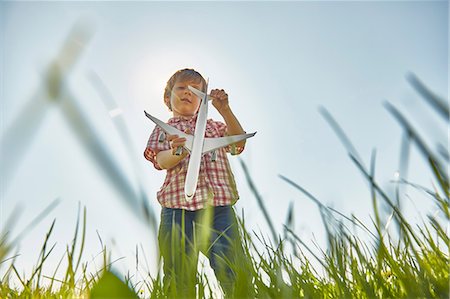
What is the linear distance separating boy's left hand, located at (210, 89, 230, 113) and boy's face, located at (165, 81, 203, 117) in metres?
0.40

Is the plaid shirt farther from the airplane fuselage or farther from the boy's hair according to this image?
the airplane fuselage

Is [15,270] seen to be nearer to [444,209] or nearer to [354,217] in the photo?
[354,217]

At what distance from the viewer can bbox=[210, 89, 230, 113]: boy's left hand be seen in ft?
7.47

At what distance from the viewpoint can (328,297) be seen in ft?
3.05

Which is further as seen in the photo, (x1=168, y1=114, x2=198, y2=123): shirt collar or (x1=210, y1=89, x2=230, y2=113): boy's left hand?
(x1=168, y1=114, x2=198, y2=123): shirt collar

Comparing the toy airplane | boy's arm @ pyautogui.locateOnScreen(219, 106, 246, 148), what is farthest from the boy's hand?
boy's arm @ pyautogui.locateOnScreen(219, 106, 246, 148)

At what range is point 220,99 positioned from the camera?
7.54 feet

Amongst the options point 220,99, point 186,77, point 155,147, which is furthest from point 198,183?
point 186,77

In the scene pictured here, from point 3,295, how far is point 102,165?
0.94 m

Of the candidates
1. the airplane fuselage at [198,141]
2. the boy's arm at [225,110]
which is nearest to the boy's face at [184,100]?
the boy's arm at [225,110]

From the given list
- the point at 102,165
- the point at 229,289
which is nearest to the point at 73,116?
the point at 102,165

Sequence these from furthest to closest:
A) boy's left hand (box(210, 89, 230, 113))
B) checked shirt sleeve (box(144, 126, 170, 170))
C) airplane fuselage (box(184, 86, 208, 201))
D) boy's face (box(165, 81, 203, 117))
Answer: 1. boy's face (box(165, 81, 203, 117))
2. checked shirt sleeve (box(144, 126, 170, 170))
3. boy's left hand (box(210, 89, 230, 113))
4. airplane fuselage (box(184, 86, 208, 201))

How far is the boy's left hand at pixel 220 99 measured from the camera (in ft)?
7.47

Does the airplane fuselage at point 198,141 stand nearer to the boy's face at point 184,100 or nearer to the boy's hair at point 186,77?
the boy's face at point 184,100
